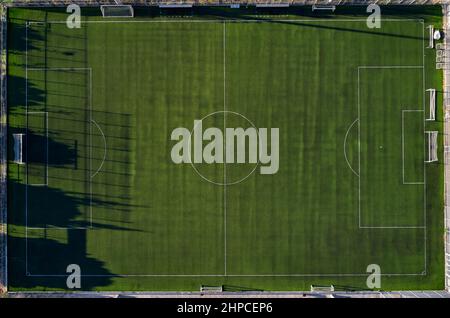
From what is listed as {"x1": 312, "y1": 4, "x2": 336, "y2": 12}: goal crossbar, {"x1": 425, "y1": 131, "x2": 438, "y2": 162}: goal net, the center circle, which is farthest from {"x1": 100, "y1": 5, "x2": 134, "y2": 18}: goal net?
{"x1": 425, "y1": 131, "x2": 438, "y2": 162}: goal net

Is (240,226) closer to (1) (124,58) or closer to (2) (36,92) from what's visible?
(1) (124,58)

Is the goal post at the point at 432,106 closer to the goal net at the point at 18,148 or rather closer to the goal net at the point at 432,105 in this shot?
the goal net at the point at 432,105

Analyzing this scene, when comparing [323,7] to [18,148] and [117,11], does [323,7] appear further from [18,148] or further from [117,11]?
[18,148]

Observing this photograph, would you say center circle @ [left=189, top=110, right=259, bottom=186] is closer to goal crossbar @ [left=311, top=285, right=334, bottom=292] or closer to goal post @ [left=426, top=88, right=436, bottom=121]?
goal crossbar @ [left=311, top=285, right=334, bottom=292]

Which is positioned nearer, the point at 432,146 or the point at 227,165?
the point at 432,146

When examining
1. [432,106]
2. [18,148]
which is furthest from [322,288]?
[18,148]
